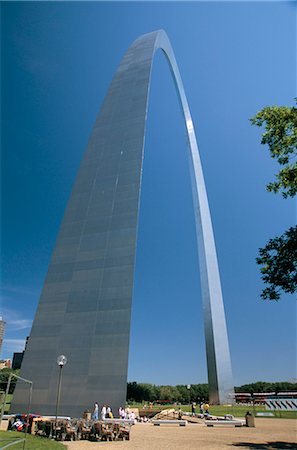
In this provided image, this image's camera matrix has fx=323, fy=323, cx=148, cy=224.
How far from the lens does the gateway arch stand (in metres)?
16.0

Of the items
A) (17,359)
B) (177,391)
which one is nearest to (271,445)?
(17,359)

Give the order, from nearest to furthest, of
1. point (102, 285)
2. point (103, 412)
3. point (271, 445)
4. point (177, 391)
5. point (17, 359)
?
point (271, 445) < point (103, 412) < point (102, 285) < point (17, 359) < point (177, 391)

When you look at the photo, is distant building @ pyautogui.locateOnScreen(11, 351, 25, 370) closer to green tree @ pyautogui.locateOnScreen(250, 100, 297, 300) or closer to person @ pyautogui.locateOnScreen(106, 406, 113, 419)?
person @ pyautogui.locateOnScreen(106, 406, 113, 419)

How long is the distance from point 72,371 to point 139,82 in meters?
22.1

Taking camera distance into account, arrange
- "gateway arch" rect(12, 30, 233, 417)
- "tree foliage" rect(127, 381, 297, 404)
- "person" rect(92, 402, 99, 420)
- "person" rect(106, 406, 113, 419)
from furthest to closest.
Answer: "tree foliage" rect(127, 381, 297, 404) < "gateway arch" rect(12, 30, 233, 417) < "person" rect(106, 406, 113, 419) < "person" rect(92, 402, 99, 420)

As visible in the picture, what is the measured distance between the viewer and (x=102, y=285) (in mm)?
17984

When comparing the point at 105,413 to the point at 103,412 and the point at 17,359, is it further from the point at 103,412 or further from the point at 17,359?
the point at 17,359

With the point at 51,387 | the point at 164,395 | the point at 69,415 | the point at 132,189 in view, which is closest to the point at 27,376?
the point at 51,387

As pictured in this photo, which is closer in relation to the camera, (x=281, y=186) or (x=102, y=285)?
(x=281, y=186)

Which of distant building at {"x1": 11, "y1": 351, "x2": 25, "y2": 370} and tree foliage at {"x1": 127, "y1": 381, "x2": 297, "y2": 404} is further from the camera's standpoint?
distant building at {"x1": 11, "y1": 351, "x2": 25, "y2": 370}

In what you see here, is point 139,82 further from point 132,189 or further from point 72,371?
point 72,371

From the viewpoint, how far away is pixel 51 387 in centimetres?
1619

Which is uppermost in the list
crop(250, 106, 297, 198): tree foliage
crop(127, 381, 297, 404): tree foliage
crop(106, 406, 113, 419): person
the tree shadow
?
crop(250, 106, 297, 198): tree foliage

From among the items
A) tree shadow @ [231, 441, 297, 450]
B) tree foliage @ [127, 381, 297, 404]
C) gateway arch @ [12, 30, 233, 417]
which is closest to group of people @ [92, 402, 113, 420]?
gateway arch @ [12, 30, 233, 417]
